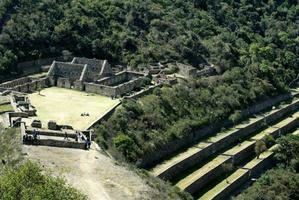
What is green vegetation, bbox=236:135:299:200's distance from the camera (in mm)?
48906

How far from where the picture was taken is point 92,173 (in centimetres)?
3538

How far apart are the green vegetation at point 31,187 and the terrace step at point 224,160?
741 inches

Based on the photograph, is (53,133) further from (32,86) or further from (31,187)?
(32,86)

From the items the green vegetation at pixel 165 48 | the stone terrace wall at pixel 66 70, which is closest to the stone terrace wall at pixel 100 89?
the green vegetation at pixel 165 48

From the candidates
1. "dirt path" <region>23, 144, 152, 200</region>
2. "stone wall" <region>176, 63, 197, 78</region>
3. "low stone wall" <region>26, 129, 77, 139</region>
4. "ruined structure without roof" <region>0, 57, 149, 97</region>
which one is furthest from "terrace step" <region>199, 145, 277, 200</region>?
"ruined structure without roof" <region>0, 57, 149, 97</region>

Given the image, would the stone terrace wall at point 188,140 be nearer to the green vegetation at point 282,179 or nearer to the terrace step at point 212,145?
the terrace step at point 212,145

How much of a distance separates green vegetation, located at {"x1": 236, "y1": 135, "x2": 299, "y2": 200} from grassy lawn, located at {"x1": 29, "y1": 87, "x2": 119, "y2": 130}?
45.3ft

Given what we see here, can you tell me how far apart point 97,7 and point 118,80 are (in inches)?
770

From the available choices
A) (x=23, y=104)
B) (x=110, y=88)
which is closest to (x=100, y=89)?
(x=110, y=88)

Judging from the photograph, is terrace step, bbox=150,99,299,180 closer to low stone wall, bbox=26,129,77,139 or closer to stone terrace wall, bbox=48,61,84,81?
low stone wall, bbox=26,129,77,139

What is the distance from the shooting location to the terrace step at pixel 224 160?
47.8 meters

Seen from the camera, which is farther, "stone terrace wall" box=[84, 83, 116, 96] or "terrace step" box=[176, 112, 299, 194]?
"stone terrace wall" box=[84, 83, 116, 96]

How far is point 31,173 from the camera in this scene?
1154 inches

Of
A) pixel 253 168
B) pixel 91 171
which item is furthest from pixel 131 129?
pixel 91 171
